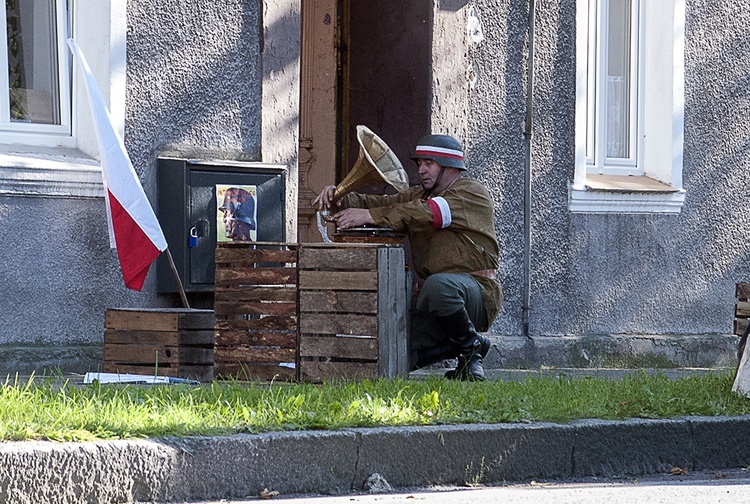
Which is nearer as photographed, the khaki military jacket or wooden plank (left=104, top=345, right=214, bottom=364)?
wooden plank (left=104, top=345, right=214, bottom=364)

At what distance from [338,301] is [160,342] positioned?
1.11 meters

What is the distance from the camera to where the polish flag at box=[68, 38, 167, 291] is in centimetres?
775

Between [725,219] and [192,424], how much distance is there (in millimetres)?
7456

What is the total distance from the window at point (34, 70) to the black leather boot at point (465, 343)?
295cm

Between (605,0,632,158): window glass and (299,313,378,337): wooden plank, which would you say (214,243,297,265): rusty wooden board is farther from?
(605,0,632,158): window glass

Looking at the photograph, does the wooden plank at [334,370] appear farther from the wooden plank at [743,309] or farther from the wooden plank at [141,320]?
the wooden plank at [743,309]

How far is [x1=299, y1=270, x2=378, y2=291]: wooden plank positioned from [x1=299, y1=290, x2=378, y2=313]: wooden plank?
0.03m

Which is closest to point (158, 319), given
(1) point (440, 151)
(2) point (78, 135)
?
(2) point (78, 135)

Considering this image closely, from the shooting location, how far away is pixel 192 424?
512cm

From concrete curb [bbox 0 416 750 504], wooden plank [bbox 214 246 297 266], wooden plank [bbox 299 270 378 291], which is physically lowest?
concrete curb [bbox 0 416 750 504]

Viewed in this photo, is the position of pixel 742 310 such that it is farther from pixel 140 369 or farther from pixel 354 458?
pixel 354 458

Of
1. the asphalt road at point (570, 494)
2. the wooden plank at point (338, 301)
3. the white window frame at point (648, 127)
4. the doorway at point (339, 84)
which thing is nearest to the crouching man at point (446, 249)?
the wooden plank at point (338, 301)

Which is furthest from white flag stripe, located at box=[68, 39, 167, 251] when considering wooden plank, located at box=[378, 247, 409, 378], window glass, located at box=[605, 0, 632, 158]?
window glass, located at box=[605, 0, 632, 158]

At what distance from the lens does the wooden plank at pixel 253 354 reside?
7035 mm
